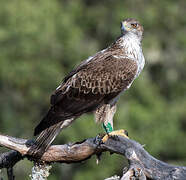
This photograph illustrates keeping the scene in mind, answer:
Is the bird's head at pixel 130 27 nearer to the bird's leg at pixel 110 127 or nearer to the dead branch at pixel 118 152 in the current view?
the bird's leg at pixel 110 127

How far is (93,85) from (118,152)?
1.52m

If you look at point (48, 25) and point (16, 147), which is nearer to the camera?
point (16, 147)

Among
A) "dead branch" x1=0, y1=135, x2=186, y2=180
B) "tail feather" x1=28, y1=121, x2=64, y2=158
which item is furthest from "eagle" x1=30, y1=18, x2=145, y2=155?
"dead branch" x1=0, y1=135, x2=186, y2=180

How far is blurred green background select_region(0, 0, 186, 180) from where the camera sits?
22.4 metres

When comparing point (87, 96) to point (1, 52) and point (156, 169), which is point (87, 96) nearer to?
point (156, 169)

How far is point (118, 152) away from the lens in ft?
25.2

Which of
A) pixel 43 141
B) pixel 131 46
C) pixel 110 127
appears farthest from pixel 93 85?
pixel 43 141

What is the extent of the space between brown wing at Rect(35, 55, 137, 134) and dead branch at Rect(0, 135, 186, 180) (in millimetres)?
780

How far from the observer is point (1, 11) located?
26.5 metres

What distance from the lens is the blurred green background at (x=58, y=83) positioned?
22359 millimetres

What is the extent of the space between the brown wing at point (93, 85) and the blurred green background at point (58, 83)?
11609mm

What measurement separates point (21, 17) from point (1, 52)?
1543mm

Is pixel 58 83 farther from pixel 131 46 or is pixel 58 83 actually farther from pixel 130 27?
pixel 131 46

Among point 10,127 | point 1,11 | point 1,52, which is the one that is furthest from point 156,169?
point 1,11
